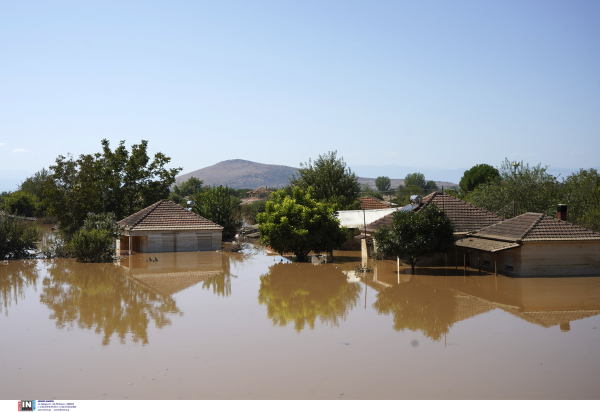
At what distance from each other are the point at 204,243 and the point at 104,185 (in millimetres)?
12059

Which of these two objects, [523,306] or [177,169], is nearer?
[523,306]

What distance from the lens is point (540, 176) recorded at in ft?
126

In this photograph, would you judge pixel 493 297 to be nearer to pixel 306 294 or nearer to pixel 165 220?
pixel 306 294

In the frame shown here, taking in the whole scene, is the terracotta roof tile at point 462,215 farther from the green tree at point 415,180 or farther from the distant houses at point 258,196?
the green tree at point 415,180

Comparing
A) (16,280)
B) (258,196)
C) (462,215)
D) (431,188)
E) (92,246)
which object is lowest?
(16,280)

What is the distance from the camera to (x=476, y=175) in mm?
83312

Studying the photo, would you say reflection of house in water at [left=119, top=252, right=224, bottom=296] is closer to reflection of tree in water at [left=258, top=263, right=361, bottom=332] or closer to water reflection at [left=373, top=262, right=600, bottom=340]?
reflection of tree in water at [left=258, top=263, right=361, bottom=332]

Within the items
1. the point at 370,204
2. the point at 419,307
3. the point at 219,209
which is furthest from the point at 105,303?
the point at 370,204

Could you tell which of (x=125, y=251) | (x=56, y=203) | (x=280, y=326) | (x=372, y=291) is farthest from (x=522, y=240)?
(x=56, y=203)

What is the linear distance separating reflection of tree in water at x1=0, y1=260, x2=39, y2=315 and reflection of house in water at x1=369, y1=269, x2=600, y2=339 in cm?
1353

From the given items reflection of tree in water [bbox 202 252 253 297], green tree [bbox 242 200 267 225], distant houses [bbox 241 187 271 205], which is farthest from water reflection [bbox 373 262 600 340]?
distant houses [bbox 241 187 271 205]

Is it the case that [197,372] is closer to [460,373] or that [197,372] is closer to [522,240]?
[460,373]

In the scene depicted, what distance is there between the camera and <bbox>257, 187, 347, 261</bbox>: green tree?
27297 mm

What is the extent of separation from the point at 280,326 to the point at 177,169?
33849 mm
